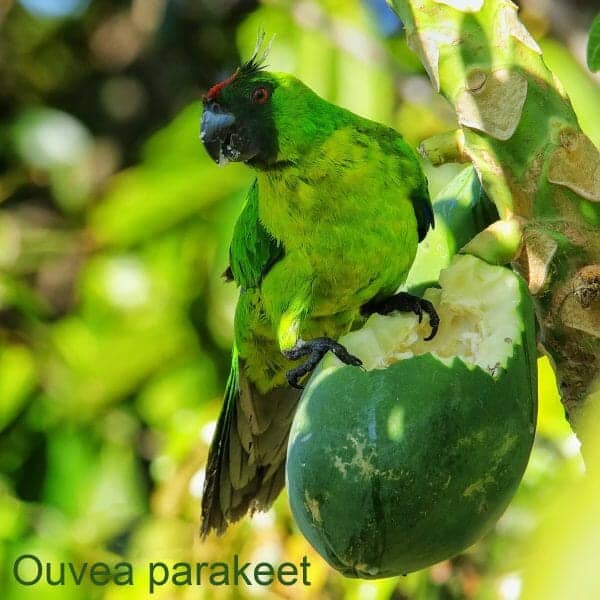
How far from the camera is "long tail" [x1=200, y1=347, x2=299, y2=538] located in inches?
76.6

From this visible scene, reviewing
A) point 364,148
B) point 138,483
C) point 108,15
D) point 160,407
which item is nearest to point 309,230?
point 364,148

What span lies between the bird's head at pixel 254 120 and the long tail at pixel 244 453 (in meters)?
0.52

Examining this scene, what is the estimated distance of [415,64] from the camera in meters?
2.79

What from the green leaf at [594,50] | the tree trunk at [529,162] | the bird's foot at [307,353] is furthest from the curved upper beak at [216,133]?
the green leaf at [594,50]

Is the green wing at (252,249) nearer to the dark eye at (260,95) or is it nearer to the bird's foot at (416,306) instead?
the dark eye at (260,95)

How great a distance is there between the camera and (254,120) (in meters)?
1.88

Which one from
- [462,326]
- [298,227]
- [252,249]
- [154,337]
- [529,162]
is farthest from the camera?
[154,337]

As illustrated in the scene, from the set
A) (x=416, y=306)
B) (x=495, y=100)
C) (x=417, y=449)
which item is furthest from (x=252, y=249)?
(x=417, y=449)

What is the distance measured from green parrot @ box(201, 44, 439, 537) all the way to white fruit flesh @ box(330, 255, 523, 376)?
421 millimetres

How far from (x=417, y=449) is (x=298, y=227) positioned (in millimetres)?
1022

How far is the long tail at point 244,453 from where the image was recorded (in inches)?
76.6

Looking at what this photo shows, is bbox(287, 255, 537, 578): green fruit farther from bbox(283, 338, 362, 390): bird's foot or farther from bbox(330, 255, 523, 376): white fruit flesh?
bbox(283, 338, 362, 390): bird's foot

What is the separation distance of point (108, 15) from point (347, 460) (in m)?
3.45

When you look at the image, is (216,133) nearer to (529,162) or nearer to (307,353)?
(307,353)
